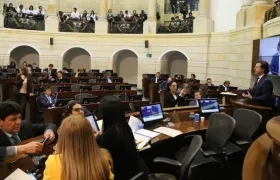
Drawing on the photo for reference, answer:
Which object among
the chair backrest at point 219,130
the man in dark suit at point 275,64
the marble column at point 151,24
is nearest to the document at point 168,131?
the chair backrest at point 219,130

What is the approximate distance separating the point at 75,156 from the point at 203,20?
49.4 feet

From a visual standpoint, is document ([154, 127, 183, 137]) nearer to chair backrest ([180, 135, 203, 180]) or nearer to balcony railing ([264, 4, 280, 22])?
chair backrest ([180, 135, 203, 180])

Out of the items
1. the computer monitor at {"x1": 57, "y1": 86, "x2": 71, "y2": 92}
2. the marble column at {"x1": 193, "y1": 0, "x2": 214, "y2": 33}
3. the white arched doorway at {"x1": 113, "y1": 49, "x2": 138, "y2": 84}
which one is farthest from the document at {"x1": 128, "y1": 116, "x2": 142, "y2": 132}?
the white arched doorway at {"x1": 113, "y1": 49, "x2": 138, "y2": 84}

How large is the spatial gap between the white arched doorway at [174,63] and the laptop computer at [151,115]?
12.4 meters

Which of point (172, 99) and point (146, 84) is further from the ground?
point (172, 99)

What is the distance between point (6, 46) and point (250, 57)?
41.3 feet

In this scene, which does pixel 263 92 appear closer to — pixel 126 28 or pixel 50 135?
pixel 50 135

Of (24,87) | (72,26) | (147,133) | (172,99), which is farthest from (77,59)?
(147,133)

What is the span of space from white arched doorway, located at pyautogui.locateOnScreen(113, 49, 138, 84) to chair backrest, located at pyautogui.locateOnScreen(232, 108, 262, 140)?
46.5ft

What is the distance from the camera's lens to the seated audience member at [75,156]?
6.89 feet

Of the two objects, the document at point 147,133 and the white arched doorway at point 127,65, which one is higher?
the white arched doorway at point 127,65

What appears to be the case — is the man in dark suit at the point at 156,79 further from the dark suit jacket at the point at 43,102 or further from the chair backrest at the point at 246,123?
the chair backrest at the point at 246,123

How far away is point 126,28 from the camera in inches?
718

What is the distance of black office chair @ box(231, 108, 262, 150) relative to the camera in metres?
4.79
